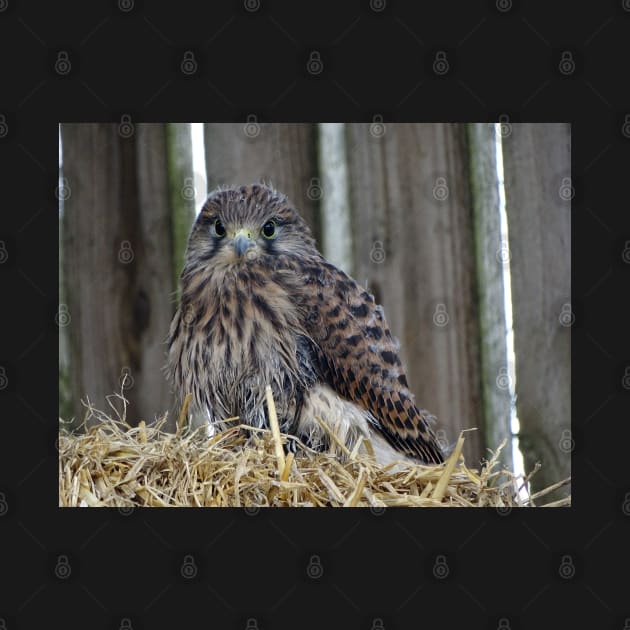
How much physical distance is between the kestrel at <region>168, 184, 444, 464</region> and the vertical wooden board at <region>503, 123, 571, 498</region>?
455 millimetres

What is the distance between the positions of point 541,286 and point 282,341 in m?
1.09

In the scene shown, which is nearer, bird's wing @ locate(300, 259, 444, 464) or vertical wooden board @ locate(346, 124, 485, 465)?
bird's wing @ locate(300, 259, 444, 464)

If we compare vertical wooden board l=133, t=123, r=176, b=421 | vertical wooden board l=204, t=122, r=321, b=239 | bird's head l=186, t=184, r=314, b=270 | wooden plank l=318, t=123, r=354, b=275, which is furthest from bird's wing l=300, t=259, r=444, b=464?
vertical wooden board l=133, t=123, r=176, b=421

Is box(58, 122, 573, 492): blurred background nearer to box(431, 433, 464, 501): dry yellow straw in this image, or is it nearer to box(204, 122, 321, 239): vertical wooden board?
box(204, 122, 321, 239): vertical wooden board

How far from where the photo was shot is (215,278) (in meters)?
3.66

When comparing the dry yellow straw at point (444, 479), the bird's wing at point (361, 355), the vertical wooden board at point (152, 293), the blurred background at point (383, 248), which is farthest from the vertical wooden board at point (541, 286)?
the vertical wooden board at point (152, 293)

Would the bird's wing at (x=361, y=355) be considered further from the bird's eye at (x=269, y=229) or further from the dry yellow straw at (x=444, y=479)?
the dry yellow straw at (x=444, y=479)

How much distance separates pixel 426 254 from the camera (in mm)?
3914

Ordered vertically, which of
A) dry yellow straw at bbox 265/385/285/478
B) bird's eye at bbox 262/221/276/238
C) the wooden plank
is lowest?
dry yellow straw at bbox 265/385/285/478

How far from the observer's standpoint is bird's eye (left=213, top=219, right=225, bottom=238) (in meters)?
3.62

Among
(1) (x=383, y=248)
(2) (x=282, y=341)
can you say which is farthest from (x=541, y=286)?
(2) (x=282, y=341)

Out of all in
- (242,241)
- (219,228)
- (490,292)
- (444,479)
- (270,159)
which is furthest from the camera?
(270,159)

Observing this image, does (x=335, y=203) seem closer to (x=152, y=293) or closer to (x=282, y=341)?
(x=282, y=341)

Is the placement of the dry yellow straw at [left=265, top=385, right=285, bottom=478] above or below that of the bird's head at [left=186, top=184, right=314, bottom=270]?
below
